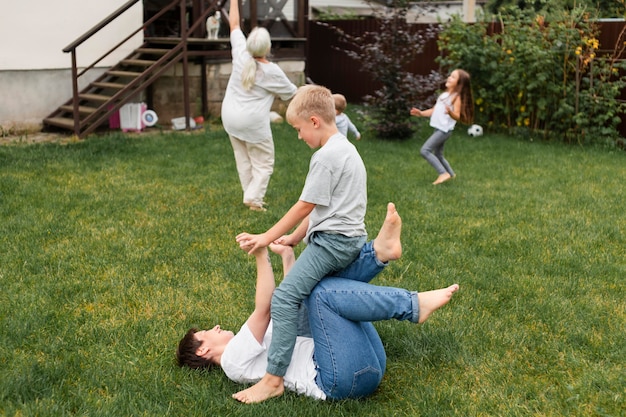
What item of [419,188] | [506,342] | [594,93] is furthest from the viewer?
[594,93]

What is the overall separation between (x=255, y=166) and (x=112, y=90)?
628cm

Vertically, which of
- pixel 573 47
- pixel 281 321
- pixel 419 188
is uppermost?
pixel 573 47

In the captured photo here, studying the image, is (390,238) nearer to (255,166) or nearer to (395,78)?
(255,166)

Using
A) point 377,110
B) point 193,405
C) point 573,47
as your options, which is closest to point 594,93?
point 573,47

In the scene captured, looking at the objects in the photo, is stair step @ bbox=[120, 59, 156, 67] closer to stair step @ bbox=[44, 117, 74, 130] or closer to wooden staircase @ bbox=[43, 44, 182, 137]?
wooden staircase @ bbox=[43, 44, 182, 137]

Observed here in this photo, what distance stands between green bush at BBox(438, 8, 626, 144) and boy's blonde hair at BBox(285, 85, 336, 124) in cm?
848

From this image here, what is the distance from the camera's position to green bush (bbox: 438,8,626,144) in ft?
36.4

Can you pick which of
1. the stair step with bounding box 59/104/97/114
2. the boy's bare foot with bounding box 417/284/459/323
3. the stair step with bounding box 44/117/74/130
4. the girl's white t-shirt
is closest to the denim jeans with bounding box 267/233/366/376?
the boy's bare foot with bounding box 417/284/459/323

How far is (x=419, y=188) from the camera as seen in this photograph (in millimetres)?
8062

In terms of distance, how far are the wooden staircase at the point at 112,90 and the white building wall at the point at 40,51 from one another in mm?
262

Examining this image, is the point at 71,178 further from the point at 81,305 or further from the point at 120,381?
the point at 120,381

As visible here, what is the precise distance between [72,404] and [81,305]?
1.29m

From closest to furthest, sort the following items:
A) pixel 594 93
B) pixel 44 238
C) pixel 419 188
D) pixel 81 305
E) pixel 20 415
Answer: pixel 20 415 < pixel 81 305 < pixel 44 238 < pixel 419 188 < pixel 594 93

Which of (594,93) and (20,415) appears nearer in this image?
(20,415)
